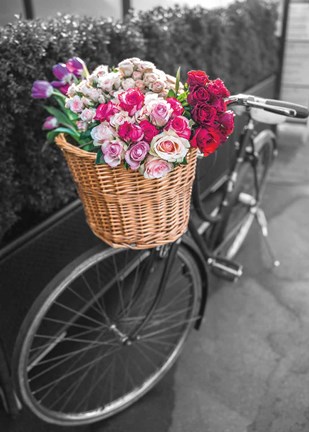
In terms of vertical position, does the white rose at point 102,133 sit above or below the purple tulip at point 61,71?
below

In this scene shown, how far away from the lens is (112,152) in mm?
1159

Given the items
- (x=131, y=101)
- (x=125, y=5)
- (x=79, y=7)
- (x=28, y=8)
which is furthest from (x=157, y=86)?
(x=79, y=7)

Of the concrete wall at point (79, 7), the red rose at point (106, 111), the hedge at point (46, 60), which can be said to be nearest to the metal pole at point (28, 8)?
the concrete wall at point (79, 7)

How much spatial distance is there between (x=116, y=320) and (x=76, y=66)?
3.64ft

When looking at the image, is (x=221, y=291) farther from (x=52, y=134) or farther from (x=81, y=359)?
(x=52, y=134)

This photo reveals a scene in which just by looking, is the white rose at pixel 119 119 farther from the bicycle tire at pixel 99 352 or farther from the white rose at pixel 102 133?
the bicycle tire at pixel 99 352

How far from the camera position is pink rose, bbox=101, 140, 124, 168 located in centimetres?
116

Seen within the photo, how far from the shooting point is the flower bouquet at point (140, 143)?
1.17 metres

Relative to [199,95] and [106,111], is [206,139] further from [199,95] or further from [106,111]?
[106,111]

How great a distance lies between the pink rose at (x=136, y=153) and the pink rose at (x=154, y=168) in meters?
0.02

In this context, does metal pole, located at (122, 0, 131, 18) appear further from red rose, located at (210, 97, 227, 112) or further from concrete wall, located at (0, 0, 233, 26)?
red rose, located at (210, 97, 227, 112)

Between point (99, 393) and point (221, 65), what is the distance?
9.93ft

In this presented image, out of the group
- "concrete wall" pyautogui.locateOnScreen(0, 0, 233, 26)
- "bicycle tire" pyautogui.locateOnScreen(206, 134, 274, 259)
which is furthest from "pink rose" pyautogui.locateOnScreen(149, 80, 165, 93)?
"concrete wall" pyautogui.locateOnScreen(0, 0, 233, 26)

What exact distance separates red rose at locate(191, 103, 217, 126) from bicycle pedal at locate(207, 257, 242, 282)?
1454mm
